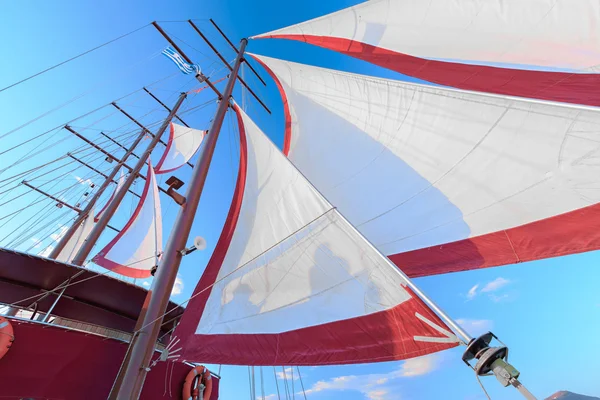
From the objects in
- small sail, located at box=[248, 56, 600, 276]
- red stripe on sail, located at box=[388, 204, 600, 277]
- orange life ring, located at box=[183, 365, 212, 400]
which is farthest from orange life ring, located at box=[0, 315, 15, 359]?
red stripe on sail, located at box=[388, 204, 600, 277]

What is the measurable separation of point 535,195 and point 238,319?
4.08 meters

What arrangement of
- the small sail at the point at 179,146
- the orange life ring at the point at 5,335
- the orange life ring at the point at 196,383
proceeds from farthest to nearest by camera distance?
the small sail at the point at 179,146 < the orange life ring at the point at 196,383 < the orange life ring at the point at 5,335

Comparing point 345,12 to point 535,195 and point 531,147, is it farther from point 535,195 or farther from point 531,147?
point 535,195

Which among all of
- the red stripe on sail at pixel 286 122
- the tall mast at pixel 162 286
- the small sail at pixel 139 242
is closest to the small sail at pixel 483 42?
the red stripe on sail at pixel 286 122

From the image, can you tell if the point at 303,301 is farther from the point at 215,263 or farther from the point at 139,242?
the point at 139,242

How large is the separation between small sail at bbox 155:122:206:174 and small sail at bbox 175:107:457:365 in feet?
26.3

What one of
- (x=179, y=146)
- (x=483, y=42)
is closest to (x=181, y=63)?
(x=179, y=146)

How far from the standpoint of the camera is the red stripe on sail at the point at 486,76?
3.76 meters

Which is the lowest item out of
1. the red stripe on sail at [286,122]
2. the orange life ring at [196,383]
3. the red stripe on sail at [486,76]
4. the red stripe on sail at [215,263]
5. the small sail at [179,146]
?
the orange life ring at [196,383]

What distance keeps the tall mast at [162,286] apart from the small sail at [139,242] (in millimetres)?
1510

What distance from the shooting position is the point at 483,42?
5.01 metres

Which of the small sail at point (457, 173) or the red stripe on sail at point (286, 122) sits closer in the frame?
the small sail at point (457, 173)

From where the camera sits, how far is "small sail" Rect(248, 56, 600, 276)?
3481 mm

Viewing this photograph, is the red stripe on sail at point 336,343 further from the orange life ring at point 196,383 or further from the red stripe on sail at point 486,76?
the red stripe on sail at point 486,76
